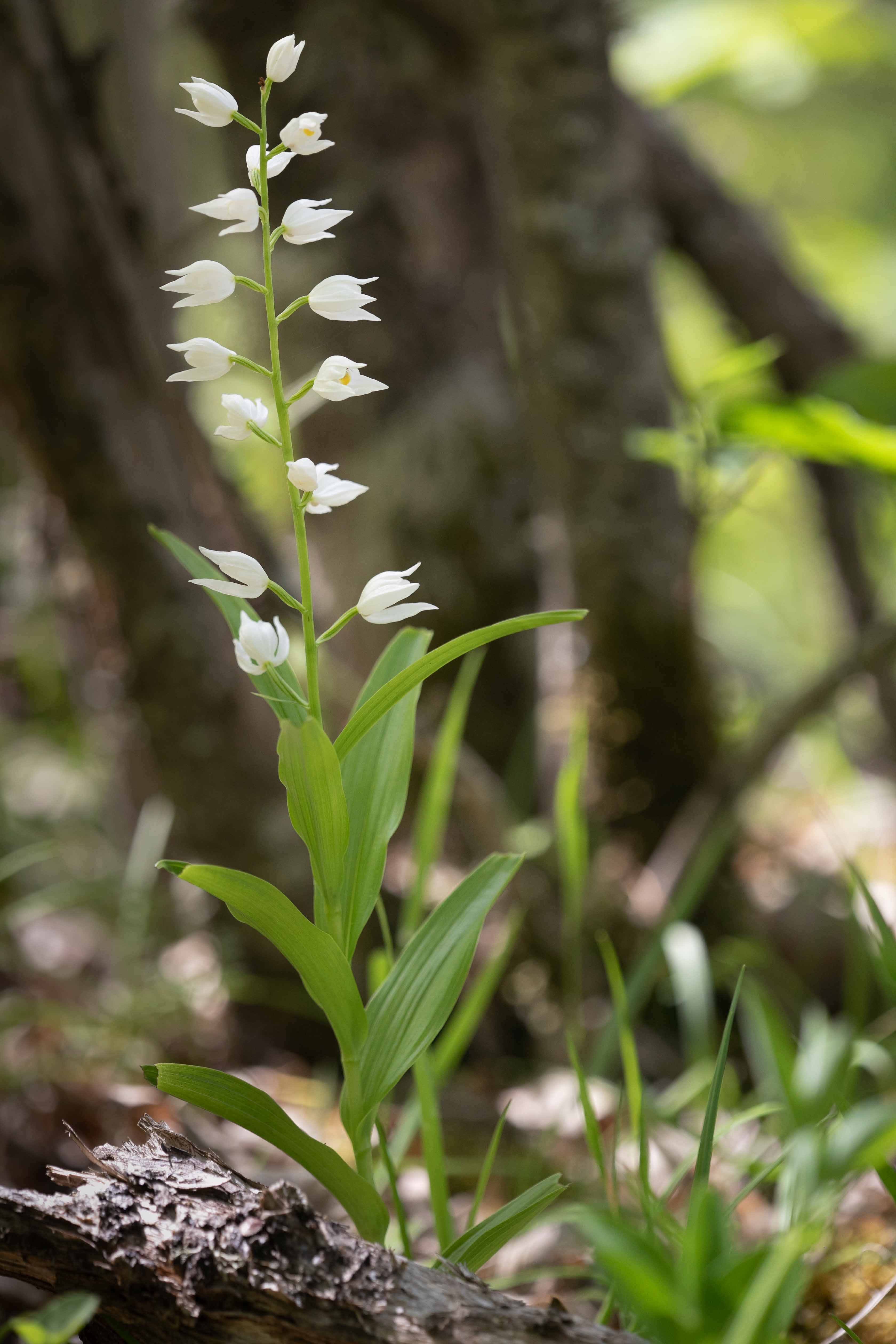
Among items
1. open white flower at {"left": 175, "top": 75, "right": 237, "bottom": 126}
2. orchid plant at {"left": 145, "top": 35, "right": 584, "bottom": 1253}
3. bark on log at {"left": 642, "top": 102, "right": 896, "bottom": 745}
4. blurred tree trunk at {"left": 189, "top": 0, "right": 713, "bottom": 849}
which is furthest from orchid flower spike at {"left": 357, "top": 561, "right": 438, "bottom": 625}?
bark on log at {"left": 642, "top": 102, "right": 896, "bottom": 745}

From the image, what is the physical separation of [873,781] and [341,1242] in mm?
2046

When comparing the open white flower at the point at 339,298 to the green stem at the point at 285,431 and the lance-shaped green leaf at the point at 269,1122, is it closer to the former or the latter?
the green stem at the point at 285,431

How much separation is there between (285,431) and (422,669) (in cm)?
13

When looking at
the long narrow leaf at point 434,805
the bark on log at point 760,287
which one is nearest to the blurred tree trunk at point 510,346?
the bark on log at point 760,287

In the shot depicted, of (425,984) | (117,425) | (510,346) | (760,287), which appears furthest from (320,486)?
(760,287)

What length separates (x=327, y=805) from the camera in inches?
16.5

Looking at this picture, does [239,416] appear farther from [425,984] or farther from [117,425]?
[117,425]

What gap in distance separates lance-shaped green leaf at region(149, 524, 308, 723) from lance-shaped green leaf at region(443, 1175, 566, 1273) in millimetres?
265

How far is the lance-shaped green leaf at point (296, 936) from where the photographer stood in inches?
15.8

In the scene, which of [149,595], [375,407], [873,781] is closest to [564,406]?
[375,407]

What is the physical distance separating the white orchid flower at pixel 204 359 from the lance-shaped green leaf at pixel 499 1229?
1.41 feet

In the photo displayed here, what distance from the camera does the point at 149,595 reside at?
1077 mm

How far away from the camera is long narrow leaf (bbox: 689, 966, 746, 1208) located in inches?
16.7

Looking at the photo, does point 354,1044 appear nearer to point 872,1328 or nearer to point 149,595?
point 872,1328
